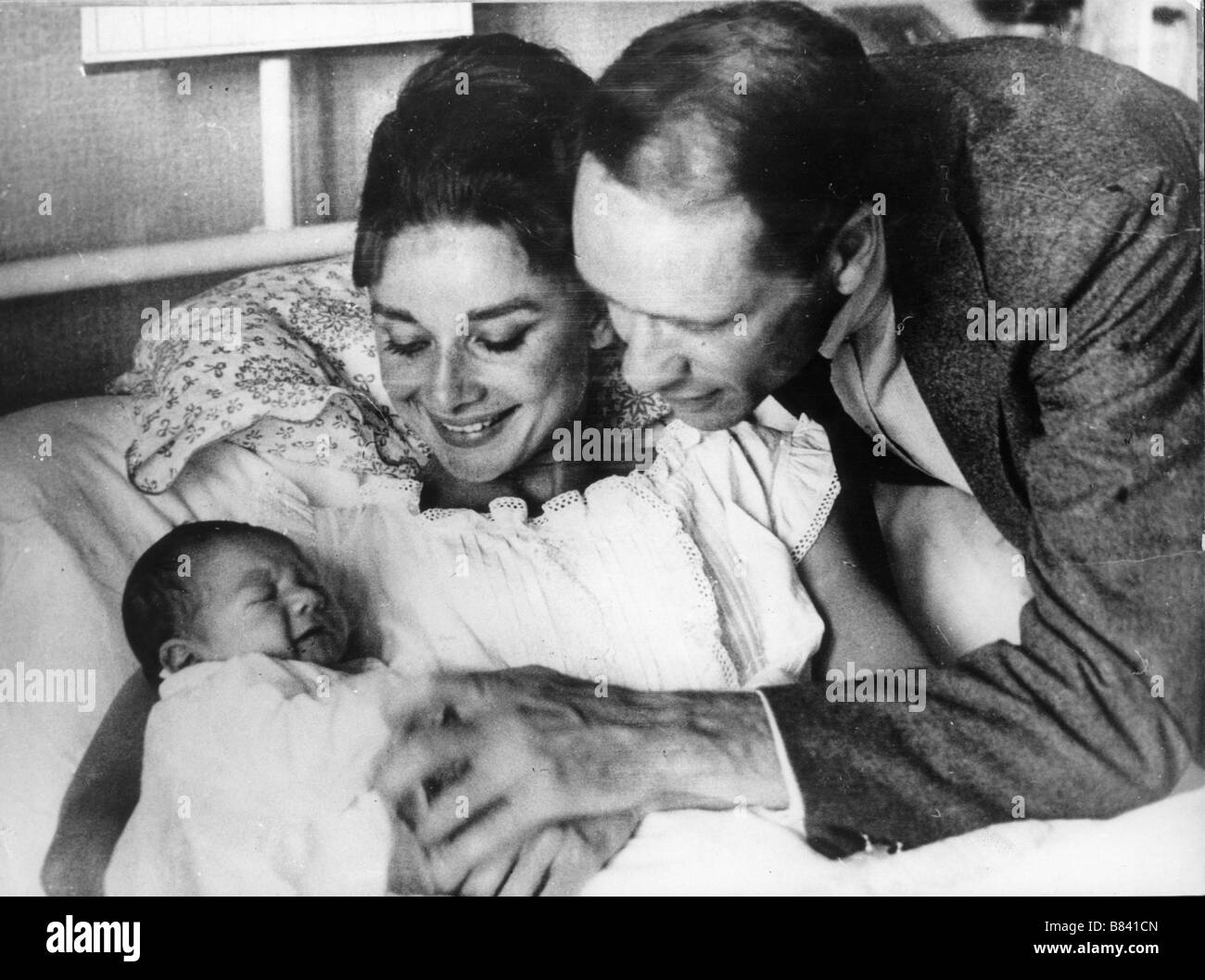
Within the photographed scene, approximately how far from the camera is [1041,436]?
62.7 inches

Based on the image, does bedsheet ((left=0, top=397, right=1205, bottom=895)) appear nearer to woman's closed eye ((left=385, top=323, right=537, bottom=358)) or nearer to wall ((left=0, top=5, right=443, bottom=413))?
wall ((left=0, top=5, right=443, bottom=413))

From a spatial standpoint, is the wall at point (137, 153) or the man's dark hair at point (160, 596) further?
the wall at point (137, 153)

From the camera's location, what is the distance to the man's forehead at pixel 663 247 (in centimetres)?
156

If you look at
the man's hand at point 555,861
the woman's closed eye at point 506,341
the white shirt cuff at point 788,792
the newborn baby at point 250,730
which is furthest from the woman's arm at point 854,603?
the newborn baby at point 250,730

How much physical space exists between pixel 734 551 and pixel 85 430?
89 centimetres

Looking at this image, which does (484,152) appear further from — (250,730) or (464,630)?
(250,730)

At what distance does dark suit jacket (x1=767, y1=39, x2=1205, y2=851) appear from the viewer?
1562mm

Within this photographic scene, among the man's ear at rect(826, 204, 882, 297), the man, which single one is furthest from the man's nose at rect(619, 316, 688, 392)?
the man's ear at rect(826, 204, 882, 297)

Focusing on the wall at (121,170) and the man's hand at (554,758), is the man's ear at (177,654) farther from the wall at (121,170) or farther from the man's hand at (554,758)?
the wall at (121,170)

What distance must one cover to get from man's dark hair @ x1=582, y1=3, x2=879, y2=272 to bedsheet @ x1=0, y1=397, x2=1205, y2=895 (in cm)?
61

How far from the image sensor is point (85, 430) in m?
1.59

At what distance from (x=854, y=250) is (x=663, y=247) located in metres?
0.26

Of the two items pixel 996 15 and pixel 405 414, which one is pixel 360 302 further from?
pixel 996 15
